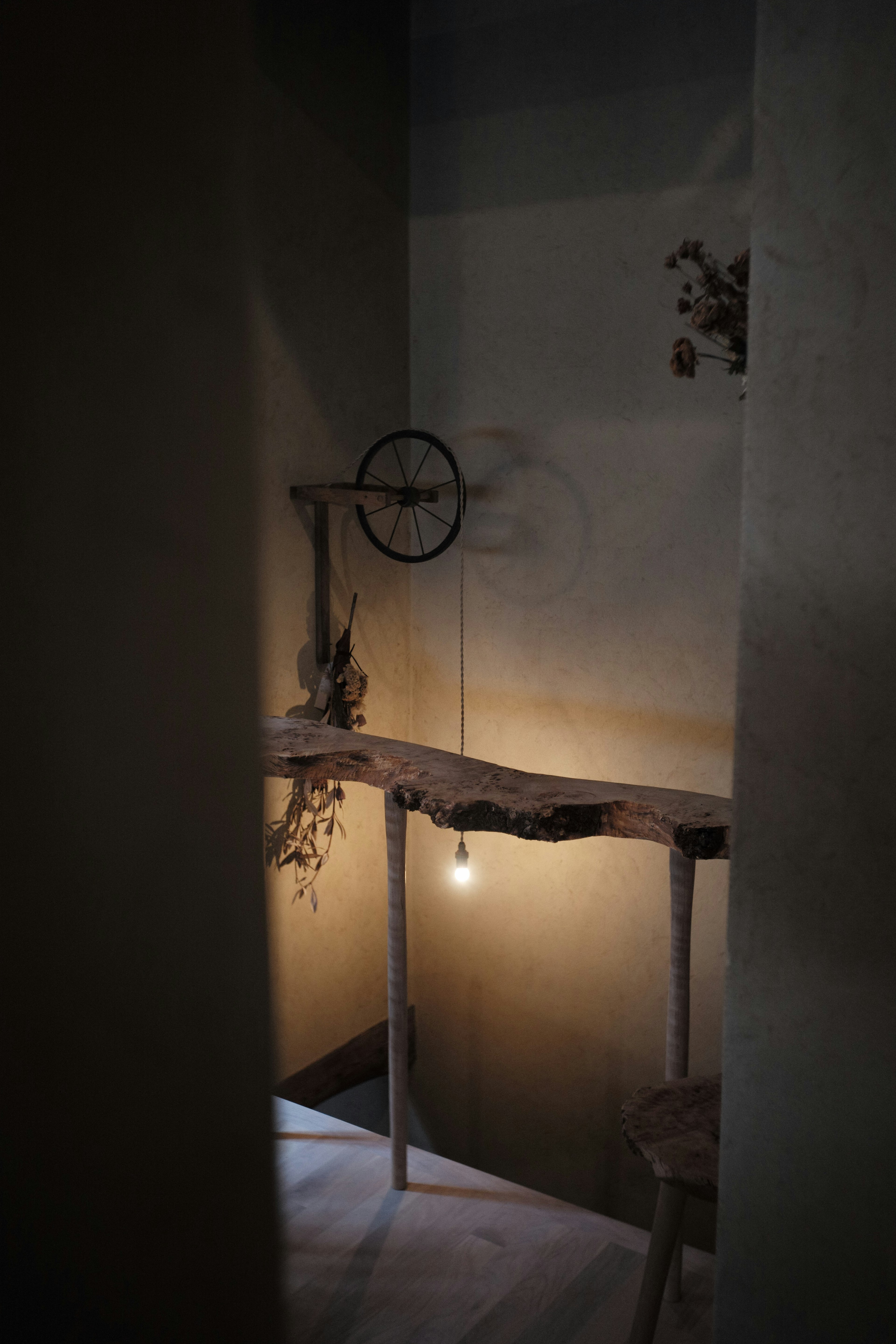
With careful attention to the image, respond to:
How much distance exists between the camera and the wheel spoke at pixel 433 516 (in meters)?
4.14

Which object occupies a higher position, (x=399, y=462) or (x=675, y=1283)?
(x=399, y=462)

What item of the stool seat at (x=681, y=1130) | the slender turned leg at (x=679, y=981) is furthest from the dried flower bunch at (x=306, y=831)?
the stool seat at (x=681, y=1130)

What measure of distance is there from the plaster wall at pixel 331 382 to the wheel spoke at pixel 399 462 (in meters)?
0.08

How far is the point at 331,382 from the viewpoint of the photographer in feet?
12.9

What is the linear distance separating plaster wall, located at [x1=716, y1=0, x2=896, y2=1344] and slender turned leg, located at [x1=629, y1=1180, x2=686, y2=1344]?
0.58 metres

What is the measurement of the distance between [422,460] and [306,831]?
166cm

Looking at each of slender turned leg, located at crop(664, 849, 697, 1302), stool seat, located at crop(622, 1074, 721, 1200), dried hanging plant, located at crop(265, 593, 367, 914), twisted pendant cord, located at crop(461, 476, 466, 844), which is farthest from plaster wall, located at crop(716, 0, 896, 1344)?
twisted pendant cord, located at crop(461, 476, 466, 844)

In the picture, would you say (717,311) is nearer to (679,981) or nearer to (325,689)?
(679,981)

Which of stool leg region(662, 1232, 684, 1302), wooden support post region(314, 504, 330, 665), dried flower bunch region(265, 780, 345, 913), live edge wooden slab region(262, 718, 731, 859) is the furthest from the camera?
wooden support post region(314, 504, 330, 665)

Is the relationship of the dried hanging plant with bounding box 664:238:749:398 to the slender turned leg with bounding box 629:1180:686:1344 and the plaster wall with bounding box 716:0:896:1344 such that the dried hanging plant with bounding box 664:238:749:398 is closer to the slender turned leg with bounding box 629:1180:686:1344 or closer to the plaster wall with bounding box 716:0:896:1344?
the plaster wall with bounding box 716:0:896:1344

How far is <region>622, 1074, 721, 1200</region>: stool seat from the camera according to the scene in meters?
1.61

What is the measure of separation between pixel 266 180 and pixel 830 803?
3.32m

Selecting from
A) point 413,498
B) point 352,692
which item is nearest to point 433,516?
point 413,498

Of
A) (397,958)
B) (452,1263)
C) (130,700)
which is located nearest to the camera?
(130,700)
